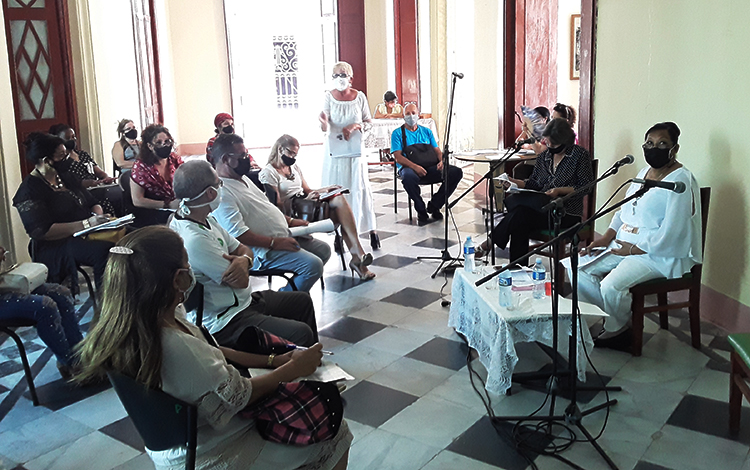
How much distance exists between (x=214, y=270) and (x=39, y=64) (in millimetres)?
4464

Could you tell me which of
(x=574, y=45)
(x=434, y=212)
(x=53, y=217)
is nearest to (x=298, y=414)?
(x=53, y=217)

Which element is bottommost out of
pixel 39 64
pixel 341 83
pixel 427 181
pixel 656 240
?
pixel 427 181

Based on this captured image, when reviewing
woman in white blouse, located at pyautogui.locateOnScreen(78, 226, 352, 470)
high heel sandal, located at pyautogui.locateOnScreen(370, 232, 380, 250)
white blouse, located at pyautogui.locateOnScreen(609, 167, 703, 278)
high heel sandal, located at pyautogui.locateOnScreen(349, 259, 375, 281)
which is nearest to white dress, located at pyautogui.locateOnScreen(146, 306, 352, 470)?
woman in white blouse, located at pyautogui.locateOnScreen(78, 226, 352, 470)

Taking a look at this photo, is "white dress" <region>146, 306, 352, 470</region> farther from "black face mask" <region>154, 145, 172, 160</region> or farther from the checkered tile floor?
"black face mask" <region>154, 145, 172, 160</region>

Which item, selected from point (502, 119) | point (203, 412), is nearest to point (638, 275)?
point (203, 412)

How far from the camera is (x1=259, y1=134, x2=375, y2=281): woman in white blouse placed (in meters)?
4.80

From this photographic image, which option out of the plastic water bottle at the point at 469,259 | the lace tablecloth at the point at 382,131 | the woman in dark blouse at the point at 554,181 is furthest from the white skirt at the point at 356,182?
the lace tablecloth at the point at 382,131

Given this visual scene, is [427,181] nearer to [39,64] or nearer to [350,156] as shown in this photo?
[350,156]

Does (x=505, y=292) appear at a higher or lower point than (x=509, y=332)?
higher

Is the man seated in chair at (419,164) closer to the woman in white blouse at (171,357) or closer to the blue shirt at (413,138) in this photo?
the blue shirt at (413,138)

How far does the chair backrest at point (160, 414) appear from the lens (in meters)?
1.71

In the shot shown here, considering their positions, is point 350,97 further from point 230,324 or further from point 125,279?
point 125,279

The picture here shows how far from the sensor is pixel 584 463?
8.10 feet

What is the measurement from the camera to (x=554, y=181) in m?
4.55
